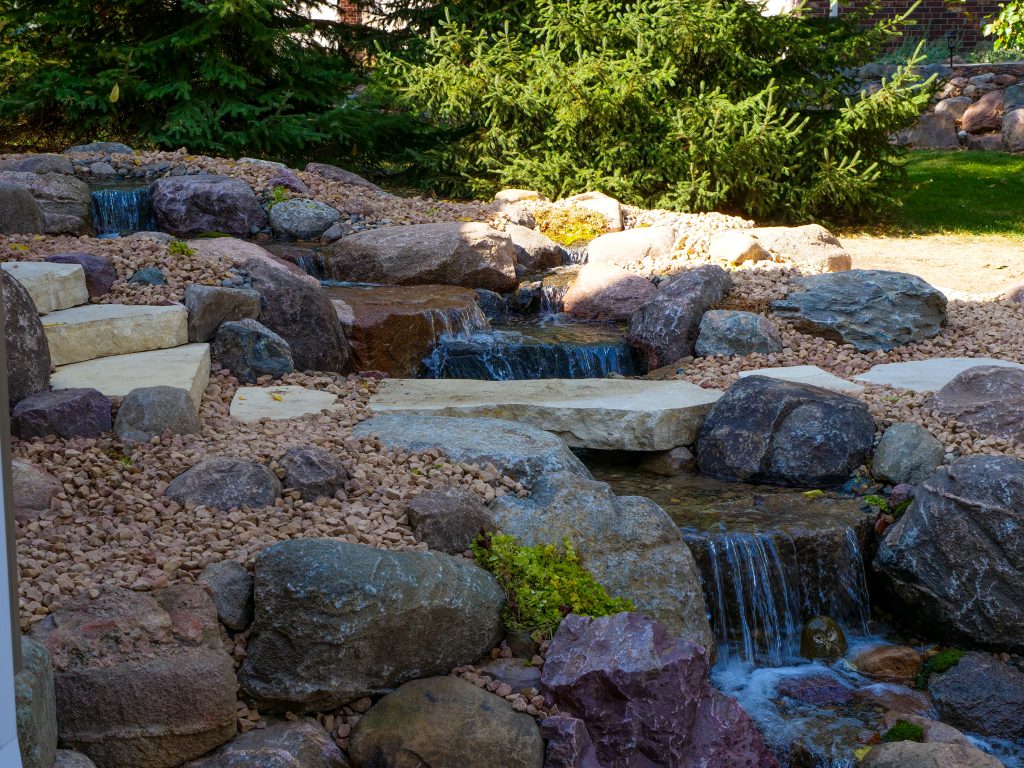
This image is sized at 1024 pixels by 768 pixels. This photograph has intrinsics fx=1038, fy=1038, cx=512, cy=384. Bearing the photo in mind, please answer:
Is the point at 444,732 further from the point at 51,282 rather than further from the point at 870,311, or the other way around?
the point at 870,311

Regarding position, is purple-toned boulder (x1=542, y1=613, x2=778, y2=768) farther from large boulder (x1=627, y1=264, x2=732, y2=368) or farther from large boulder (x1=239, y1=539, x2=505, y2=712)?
large boulder (x1=627, y1=264, x2=732, y2=368)

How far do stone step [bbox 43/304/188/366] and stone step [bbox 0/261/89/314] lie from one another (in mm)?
58

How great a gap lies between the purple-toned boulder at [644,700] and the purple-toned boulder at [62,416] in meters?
2.35

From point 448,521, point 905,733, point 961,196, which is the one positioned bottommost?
point 905,733

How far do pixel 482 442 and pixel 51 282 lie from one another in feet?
8.86

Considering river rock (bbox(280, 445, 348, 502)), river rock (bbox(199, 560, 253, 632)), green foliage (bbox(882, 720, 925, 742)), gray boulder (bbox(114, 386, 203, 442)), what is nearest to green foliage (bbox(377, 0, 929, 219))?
→ gray boulder (bbox(114, 386, 203, 442))

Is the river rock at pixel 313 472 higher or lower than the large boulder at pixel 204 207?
lower

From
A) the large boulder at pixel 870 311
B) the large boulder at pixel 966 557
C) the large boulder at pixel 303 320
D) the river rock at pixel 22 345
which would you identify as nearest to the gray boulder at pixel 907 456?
the large boulder at pixel 966 557

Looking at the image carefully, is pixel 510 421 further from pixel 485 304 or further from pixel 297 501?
pixel 485 304

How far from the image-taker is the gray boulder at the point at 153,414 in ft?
15.1

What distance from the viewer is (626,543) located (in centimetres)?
417

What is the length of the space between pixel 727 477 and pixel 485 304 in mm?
3064

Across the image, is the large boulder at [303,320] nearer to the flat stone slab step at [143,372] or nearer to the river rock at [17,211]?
the flat stone slab step at [143,372]

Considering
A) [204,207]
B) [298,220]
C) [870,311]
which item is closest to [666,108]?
[298,220]
